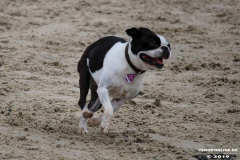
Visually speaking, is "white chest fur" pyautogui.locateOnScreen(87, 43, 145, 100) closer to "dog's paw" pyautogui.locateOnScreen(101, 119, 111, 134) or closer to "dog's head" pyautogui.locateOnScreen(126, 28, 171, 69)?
"dog's head" pyautogui.locateOnScreen(126, 28, 171, 69)

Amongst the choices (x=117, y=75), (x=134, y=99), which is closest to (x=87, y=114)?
(x=117, y=75)

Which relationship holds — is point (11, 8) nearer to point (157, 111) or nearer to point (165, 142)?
point (157, 111)

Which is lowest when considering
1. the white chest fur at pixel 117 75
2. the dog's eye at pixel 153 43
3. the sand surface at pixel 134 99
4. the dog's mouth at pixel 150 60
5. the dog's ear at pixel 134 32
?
the sand surface at pixel 134 99

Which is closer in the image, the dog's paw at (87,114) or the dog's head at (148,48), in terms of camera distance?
the dog's head at (148,48)

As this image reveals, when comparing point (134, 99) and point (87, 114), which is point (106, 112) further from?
point (134, 99)

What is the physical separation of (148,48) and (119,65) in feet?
1.36

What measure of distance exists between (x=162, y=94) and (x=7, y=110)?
8.33ft

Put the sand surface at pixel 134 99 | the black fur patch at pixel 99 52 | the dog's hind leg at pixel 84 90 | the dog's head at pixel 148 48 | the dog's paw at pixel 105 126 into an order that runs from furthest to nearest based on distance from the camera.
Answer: the dog's hind leg at pixel 84 90
the black fur patch at pixel 99 52
the sand surface at pixel 134 99
the dog's paw at pixel 105 126
the dog's head at pixel 148 48

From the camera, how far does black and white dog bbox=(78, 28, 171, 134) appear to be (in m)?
4.49

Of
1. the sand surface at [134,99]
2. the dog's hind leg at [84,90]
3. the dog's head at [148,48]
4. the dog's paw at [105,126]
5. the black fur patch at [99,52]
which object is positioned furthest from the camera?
the dog's hind leg at [84,90]

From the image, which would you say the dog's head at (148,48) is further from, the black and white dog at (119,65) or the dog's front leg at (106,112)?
the dog's front leg at (106,112)

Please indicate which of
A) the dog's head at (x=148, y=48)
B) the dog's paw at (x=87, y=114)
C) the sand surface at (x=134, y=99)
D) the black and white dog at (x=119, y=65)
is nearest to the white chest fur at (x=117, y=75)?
the black and white dog at (x=119, y=65)

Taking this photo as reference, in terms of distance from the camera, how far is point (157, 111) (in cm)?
611

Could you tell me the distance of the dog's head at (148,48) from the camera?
4461 millimetres
